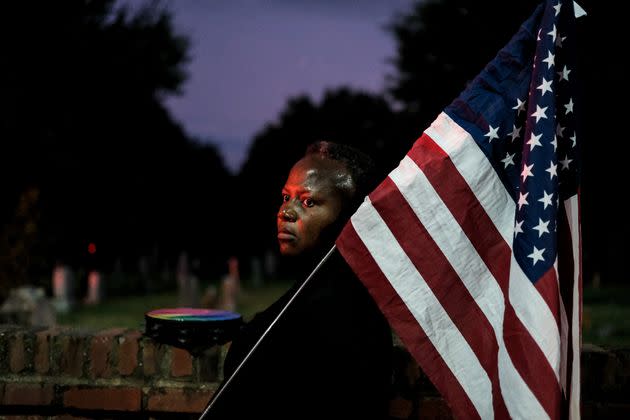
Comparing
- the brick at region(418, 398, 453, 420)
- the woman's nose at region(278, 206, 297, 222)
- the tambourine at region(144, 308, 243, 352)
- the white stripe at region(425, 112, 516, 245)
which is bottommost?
the brick at region(418, 398, 453, 420)

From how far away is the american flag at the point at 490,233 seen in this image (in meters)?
2.19

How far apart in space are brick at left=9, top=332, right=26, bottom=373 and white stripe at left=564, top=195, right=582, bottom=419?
7.63ft

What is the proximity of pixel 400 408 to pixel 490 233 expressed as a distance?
112 cm

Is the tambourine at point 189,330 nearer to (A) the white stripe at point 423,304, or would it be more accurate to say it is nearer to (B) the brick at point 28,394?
(B) the brick at point 28,394

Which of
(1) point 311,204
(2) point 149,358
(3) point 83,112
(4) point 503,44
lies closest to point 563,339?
(1) point 311,204

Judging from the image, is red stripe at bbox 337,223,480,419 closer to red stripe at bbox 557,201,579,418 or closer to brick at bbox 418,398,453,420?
red stripe at bbox 557,201,579,418

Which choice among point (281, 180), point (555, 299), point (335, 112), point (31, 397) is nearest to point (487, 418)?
point (555, 299)

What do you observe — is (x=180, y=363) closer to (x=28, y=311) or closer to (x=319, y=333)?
(x=319, y=333)

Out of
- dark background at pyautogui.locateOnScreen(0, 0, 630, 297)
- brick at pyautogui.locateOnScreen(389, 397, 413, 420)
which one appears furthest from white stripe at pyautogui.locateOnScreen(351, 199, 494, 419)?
dark background at pyautogui.locateOnScreen(0, 0, 630, 297)

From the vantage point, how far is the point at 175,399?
10.4ft

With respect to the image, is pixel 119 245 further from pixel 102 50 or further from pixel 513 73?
pixel 513 73

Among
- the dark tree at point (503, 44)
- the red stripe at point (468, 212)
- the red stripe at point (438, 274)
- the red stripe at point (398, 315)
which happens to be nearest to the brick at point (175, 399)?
the red stripe at point (398, 315)

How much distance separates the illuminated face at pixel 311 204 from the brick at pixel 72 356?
1373 millimetres

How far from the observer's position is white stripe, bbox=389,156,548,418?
2238 millimetres
